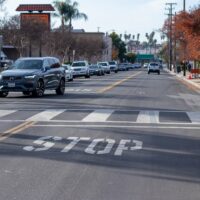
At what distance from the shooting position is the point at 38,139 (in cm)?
1387

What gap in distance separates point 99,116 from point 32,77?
998 cm

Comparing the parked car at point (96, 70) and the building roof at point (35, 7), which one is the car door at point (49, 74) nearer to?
the parked car at point (96, 70)

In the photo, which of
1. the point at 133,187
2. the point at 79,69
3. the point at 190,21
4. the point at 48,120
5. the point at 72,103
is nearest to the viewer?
the point at 133,187

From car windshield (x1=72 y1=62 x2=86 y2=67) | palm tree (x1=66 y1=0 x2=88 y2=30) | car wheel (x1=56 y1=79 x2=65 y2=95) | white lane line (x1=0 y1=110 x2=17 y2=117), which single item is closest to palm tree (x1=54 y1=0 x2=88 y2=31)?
palm tree (x1=66 y1=0 x2=88 y2=30)

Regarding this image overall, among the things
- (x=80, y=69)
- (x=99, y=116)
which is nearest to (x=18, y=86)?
(x=99, y=116)

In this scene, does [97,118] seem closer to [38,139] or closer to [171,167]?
[38,139]

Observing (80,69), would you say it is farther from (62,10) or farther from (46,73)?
(62,10)

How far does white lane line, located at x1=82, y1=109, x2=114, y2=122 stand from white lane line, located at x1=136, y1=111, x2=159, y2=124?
969 mm

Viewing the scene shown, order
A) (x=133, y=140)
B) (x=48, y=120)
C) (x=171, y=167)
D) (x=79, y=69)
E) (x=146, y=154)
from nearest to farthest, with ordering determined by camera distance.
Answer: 1. (x=171, y=167)
2. (x=146, y=154)
3. (x=133, y=140)
4. (x=48, y=120)
5. (x=79, y=69)

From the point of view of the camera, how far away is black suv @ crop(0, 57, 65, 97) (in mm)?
28547

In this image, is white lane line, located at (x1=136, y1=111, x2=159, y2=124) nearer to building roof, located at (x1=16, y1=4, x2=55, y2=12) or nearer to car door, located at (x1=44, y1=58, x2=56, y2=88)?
car door, located at (x1=44, y1=58, x2=56, y2=88)

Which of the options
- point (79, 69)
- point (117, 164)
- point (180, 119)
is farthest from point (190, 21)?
point (117, 164)

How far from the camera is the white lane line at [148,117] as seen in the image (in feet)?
58.9

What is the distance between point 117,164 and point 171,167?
90 centimetres
